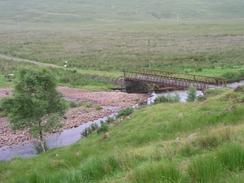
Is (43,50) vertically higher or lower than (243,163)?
lower

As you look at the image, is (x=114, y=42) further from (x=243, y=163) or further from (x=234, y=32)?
(x=243, y=163)

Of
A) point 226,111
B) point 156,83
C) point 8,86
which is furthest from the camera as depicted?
point 8,86

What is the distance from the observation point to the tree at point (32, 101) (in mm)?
36094

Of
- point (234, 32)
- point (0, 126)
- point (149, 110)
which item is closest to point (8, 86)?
point (0, 126)

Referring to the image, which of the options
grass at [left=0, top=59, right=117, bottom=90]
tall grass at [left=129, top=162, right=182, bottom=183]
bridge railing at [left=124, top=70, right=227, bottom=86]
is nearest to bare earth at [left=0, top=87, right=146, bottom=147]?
grass at [left=0, top=59, right=117, bottom=90]

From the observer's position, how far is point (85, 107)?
59.6m

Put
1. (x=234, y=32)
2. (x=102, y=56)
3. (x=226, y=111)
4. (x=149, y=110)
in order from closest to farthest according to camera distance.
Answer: (x=226, y=111)
(x=149, y=110)
(x=102, y=56)
(x=234, y=32)

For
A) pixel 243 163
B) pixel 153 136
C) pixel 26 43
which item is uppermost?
pixel 243 163

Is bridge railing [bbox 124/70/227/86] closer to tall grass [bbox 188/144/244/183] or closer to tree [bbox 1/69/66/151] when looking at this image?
tree [bbox 1/69/66/151]

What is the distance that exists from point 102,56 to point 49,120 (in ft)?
267

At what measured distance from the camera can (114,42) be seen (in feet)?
520

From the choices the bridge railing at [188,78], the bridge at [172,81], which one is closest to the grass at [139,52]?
the bridge railing at [188,78]

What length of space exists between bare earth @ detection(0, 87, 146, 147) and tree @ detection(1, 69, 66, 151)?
8240 mm

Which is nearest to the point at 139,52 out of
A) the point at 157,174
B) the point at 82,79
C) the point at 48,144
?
the point at 82,79
